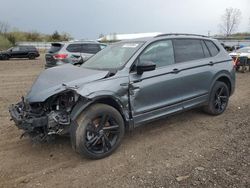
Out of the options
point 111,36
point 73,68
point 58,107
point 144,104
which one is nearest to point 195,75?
point 144,104

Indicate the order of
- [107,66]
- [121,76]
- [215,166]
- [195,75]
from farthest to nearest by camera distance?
1. [195,75]
2. [107,66]
3. [121,76]
4. [215,166]

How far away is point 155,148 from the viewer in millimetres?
4582

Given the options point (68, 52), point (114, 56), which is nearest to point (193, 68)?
point (114, 56)

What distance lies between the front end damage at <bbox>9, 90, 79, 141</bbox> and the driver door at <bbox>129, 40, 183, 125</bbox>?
104cm

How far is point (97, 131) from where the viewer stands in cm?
417

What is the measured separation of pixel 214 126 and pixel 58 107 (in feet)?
10.4

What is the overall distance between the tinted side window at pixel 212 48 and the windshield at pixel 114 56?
76.3 inches

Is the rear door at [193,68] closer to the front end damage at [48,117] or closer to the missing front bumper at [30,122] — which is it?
the front end damage at [48,117]

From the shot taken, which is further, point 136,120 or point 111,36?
point 111,36

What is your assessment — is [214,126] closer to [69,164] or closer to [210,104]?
[210,104]

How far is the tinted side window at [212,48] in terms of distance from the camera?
6.14m

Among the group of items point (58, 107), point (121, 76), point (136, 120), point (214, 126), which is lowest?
point (214, 126)

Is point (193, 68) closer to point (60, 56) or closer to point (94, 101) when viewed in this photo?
point (94, 101)

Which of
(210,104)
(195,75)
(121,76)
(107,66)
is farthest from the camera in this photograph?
(210,104)
